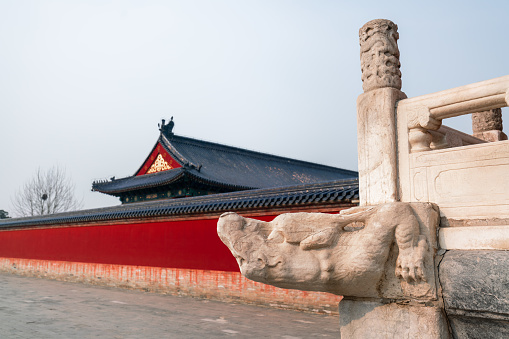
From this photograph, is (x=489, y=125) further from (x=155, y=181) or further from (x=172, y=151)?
(x=172, y=151)

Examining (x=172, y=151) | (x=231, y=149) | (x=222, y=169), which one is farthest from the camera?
(x=231, y=149)

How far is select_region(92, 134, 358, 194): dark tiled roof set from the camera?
57.6 ft

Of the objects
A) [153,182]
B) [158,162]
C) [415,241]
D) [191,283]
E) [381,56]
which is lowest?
[191,283]

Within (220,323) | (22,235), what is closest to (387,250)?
(220,323)

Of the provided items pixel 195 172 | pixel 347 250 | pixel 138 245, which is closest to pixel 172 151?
pixel 195 172

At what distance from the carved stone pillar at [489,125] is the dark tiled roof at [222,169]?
1236 cm

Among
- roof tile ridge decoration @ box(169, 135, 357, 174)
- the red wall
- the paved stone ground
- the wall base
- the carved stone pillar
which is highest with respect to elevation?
roof tile ridge decoration @ box(169, 135, 357, 174)

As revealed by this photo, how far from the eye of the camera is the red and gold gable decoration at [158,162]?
18.6 meters

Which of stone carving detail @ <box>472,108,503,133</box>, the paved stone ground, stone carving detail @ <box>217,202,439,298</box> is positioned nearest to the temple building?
the paved stone ground

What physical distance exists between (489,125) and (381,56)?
2.55 metres

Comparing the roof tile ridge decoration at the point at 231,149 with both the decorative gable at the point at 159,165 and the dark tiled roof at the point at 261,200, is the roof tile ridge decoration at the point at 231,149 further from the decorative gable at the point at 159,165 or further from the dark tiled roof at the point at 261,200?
the dark tiled roof at the point at 261,200

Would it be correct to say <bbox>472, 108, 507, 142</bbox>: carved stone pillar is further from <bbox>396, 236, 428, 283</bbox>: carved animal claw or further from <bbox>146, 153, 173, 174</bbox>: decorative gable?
<bbox>146, 153, 173, 174</bbox>: decorative gable

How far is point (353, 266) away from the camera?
2.41 metres

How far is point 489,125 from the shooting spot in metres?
4.66
